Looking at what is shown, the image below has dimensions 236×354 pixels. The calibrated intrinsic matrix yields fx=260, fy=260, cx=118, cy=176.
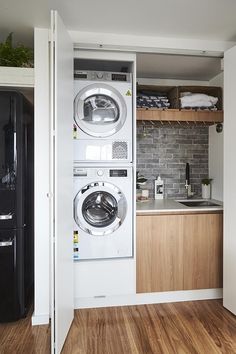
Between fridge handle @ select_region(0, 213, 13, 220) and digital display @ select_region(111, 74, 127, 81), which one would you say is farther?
digital display @ select_region(111, 74, 127, 81)

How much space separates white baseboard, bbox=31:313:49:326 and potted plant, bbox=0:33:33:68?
2.09m

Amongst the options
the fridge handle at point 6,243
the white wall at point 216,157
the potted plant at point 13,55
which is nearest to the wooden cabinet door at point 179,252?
the white wall at point 216,157

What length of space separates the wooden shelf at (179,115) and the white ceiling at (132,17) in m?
0.66

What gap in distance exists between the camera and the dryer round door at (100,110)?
226 cm

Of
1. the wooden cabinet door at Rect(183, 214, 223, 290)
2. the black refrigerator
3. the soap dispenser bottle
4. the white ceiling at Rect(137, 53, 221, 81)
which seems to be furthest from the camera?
the soap dispenser bottle

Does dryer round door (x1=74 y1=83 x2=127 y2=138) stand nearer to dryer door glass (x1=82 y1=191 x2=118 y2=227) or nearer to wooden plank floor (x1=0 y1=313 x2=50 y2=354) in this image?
dryer door glass (x1=82 y1=191 x2=118 y2=227)

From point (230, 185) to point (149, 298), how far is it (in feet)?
4.16

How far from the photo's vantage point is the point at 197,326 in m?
2.08

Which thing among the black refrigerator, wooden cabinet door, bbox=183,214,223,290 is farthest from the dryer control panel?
wooden cabinet door, bbox=183,214,223,290

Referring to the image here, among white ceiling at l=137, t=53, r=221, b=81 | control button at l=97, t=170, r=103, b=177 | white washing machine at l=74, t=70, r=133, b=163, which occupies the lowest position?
control button at l=97, t=170, r=103, b=177

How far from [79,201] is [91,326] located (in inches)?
39.6

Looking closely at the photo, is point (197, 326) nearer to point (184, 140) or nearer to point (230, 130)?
point (230, 130)

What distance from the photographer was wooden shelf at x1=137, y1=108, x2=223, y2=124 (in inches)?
99.3

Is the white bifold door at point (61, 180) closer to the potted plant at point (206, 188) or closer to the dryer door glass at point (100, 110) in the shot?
the dryer door glass at point (100, 110)
